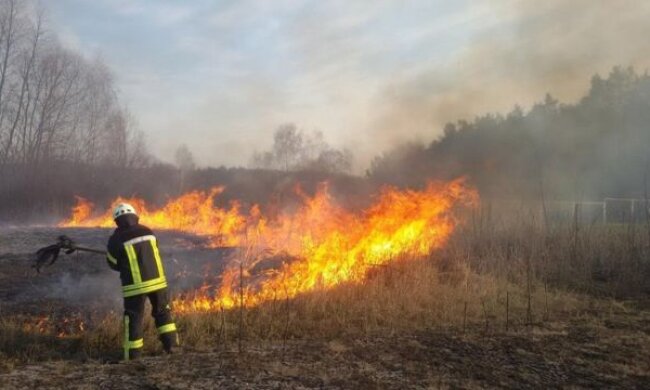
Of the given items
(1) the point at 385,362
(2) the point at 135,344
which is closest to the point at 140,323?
(2) the point at 135,344

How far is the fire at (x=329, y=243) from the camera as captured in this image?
894 centimetres

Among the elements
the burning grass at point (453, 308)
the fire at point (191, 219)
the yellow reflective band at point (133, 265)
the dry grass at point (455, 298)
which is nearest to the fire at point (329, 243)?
the burning grass at point (453, 308)

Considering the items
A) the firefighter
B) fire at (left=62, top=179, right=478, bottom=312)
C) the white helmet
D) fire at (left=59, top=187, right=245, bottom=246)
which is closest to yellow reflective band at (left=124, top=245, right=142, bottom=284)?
the firefighter

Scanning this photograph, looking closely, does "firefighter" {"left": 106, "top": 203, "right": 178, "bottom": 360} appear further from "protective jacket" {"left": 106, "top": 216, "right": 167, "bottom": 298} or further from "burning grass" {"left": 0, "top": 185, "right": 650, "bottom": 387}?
"burning grass" {"left": 0, "top": 185, "right": 650, "bottom": 387}

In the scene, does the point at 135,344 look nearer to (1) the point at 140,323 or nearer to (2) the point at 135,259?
(1) the point at 140,323

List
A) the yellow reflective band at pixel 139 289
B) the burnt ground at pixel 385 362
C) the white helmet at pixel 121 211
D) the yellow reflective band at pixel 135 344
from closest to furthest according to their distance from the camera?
1. the burnt ground at pixel 385 362
2. the yellow reflective band at pixel 135 344
3. the yellow reflective band at pixel 139 289
4. the white helmet at pixel 121 211

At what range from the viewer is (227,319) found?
7.46 m

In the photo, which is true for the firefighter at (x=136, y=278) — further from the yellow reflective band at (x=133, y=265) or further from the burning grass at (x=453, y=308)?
the burning grass at (x=453, y=308)

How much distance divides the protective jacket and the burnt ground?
92 cm

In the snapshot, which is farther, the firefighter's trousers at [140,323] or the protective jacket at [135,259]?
the protective jacket at [135,259]

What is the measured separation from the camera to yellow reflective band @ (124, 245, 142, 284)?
601cm

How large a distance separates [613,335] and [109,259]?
7484 millimetres

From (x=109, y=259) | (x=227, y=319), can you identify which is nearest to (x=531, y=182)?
(x=227, y=319)

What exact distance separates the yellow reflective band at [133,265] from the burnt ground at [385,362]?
101 cm
